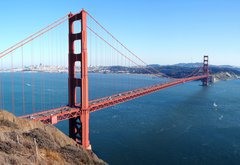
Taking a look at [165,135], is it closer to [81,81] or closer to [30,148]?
[81,81]

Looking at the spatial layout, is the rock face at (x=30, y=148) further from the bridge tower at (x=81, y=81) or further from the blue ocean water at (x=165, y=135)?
the blue ocean water at (x=165, y=135)

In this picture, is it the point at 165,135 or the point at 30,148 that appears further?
the point at 165,135

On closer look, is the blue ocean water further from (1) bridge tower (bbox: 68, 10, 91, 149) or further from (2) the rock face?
(2) the rock face

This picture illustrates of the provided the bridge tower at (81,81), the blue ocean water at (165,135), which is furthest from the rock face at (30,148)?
the blue ocean water at (165,135)

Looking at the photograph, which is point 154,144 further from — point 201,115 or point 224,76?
point 224,76

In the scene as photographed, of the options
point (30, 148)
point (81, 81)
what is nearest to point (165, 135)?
point (81, 81)

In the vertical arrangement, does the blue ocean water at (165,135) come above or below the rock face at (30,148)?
below
